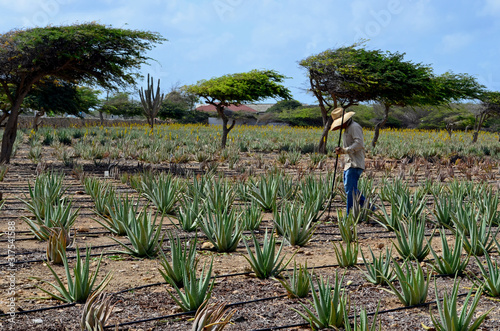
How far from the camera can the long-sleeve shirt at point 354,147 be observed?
629 centimetres

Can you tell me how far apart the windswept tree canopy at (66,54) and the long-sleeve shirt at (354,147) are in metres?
6.82

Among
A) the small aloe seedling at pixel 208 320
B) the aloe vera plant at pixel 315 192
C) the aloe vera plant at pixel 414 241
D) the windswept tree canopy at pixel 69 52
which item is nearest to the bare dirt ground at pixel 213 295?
the small aloe seedling at pixel 208 320

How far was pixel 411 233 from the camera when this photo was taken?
14.6ft

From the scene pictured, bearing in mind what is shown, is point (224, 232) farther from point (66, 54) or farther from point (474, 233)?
point (66, 54)

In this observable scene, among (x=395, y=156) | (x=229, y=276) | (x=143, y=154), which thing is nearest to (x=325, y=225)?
(x=229, y=276)

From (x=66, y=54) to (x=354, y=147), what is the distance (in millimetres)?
7570

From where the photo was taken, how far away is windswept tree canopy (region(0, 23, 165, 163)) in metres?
10.8

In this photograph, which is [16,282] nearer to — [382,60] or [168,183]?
[168,183]

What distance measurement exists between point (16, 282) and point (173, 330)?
1589 mm

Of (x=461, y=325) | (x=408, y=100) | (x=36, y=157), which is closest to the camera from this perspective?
(x=461, y=325)

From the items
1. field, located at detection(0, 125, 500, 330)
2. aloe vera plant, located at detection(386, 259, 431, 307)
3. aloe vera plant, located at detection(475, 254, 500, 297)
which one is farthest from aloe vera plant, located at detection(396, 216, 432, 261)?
aloe vera plant, located at detection(386, 259, 431, 307)

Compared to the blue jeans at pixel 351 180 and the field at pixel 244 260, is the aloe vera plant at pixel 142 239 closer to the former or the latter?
the field at pixel 244 260

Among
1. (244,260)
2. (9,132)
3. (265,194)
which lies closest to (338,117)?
(265,194)

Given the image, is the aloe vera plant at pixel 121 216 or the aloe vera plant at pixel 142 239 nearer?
the aloe vera plant at pixel 142 239
